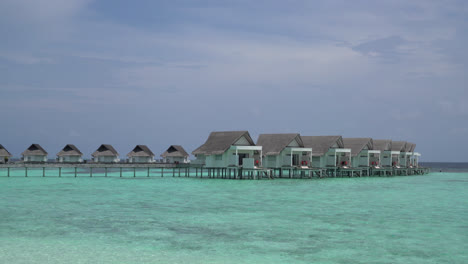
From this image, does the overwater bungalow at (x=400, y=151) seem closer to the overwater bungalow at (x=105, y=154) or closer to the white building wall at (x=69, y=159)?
the overwater bungalow at (x=105, y=154)

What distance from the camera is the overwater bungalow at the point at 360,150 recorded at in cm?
5925

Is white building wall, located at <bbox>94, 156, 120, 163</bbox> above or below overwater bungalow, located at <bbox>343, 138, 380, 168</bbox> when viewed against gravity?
below

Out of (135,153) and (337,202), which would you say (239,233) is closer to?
(337,202)

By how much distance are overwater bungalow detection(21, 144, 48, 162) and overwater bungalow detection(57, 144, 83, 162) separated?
2381 millimetres

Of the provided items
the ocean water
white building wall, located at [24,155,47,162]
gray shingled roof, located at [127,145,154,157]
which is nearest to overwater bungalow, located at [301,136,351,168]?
the ocean water

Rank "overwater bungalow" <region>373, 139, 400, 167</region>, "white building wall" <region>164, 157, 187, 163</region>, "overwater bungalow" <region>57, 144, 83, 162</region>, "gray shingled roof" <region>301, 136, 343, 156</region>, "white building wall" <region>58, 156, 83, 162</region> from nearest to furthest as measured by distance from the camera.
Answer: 1. "gray shingled roof" <region>301, 136, 343, 156</region>
2. "overwater bungalow" <region>373, 139, 400, 167</region>
3. "overwater bungalow" <region>57, 144, 83, 162</region>
4. "white building wall" <region>58, 156, 83, 162</region>
5. "white building wall" <region>164, 157, 187, 163</region>

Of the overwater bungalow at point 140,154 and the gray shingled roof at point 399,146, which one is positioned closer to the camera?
the gray shingled roof at point 399,146

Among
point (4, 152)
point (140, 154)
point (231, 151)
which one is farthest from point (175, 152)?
point (231, 151)

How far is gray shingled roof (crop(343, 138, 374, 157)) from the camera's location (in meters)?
58.9

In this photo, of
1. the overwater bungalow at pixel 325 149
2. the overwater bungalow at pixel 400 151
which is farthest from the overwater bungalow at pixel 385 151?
the overwater bungalow at pixel 325 149

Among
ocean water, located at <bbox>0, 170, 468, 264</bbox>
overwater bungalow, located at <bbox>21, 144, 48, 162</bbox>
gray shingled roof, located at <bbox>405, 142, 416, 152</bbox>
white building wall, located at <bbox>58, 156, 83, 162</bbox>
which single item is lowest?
ocean water, located at <bbox>0, 170, 468, 264</bbox>

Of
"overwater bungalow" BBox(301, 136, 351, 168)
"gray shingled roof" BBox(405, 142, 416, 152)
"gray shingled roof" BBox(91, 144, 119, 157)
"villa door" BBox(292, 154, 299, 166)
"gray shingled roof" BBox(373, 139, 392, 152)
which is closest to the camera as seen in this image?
"villa door" BBox(292, 154, 299, 166)

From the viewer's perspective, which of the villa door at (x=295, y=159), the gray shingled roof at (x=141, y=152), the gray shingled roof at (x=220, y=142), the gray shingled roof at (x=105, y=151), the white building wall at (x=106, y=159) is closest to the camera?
the gray shingled roof at (x=220, y=142)

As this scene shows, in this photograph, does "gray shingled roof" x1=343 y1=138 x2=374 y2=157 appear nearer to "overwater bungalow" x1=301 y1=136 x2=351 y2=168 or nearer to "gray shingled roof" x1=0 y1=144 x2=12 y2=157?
"overwater bungalow" x1=301 y1=136 x2=351 y2=168
